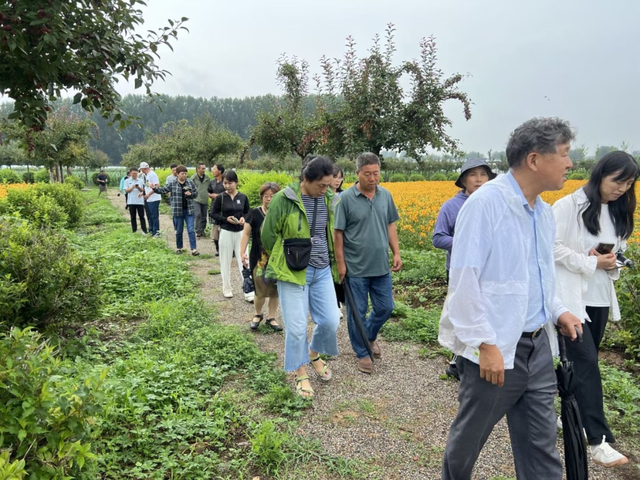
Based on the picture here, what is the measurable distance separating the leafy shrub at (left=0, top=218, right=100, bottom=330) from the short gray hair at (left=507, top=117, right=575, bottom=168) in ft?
13.0

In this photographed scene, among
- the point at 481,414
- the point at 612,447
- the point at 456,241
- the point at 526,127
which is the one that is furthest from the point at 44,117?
the point at 612,447

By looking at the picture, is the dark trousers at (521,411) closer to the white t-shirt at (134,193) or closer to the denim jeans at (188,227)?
the denim jeans at (188,227)

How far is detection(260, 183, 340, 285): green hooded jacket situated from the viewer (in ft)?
11.7

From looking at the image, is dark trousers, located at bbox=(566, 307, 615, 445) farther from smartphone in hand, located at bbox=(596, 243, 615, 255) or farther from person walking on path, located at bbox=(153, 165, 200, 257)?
person walking on path, located at bbox=(153, 165, 200, 257)

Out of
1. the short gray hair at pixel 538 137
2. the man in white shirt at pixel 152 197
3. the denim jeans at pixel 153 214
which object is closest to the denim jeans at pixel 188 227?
the man in white shirt at pixel 152 197

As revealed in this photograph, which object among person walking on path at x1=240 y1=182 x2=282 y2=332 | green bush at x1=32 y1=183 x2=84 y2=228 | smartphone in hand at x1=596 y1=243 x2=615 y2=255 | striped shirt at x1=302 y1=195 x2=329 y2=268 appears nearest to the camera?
smartphone in hand at x1=596 y1=243 x2=615 y2=255

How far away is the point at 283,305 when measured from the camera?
367 cm

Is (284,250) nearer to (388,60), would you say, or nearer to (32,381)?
(32,381)

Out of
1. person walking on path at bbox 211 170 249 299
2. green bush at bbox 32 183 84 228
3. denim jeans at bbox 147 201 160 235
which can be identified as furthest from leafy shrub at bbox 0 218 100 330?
green bush at bbox 32 183 84 228

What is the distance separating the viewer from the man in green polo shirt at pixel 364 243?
4031mm

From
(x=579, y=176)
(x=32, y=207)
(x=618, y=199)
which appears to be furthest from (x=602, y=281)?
(x=579, y=176)

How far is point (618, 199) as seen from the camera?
116 inches

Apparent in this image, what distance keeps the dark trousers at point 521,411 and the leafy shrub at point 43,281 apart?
3650mm

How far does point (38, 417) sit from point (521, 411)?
2154 millimetres
